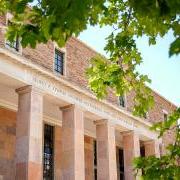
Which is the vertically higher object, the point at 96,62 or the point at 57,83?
the point at 57,83

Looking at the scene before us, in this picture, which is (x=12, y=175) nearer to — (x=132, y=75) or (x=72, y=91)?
(x=72, y=91)

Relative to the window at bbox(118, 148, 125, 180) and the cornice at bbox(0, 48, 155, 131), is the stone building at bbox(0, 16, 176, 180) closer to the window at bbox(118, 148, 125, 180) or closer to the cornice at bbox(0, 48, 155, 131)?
the cornice at bbox(0, 48, 155, 131)

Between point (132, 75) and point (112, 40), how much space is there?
127 centimetres

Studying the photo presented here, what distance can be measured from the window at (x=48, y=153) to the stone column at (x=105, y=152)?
3195mm

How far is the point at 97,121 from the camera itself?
25.9 metres

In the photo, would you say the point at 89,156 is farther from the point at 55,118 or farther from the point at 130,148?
the point at 55,118

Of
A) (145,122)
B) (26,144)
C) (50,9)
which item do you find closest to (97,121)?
(145,122)

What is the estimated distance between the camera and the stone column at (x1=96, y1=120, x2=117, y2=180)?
80.4 ft

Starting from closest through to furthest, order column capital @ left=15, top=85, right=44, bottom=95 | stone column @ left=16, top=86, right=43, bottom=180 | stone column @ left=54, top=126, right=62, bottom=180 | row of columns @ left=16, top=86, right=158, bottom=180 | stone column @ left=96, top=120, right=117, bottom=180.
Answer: stone column @ left=16, top=86, right=43, bottom=180, row of columns @ left=16, top=86, right=158, bottom=180, column capital @ left=15, top=85, right=44, bottom=95, stone column @ left=96, top=120, right=117, bottom=180, stone column @ left=54, top=126, right=62, bottom=180

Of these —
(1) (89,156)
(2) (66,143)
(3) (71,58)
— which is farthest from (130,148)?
(3) (71,58)

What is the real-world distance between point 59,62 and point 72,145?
4.83m

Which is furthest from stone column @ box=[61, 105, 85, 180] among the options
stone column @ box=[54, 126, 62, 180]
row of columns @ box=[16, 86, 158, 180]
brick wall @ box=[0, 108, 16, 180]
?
stone column @ box=[54, 126, 62, 180]

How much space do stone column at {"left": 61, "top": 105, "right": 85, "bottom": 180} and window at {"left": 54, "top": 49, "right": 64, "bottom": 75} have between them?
2.16 meters

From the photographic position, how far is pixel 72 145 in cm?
2189
